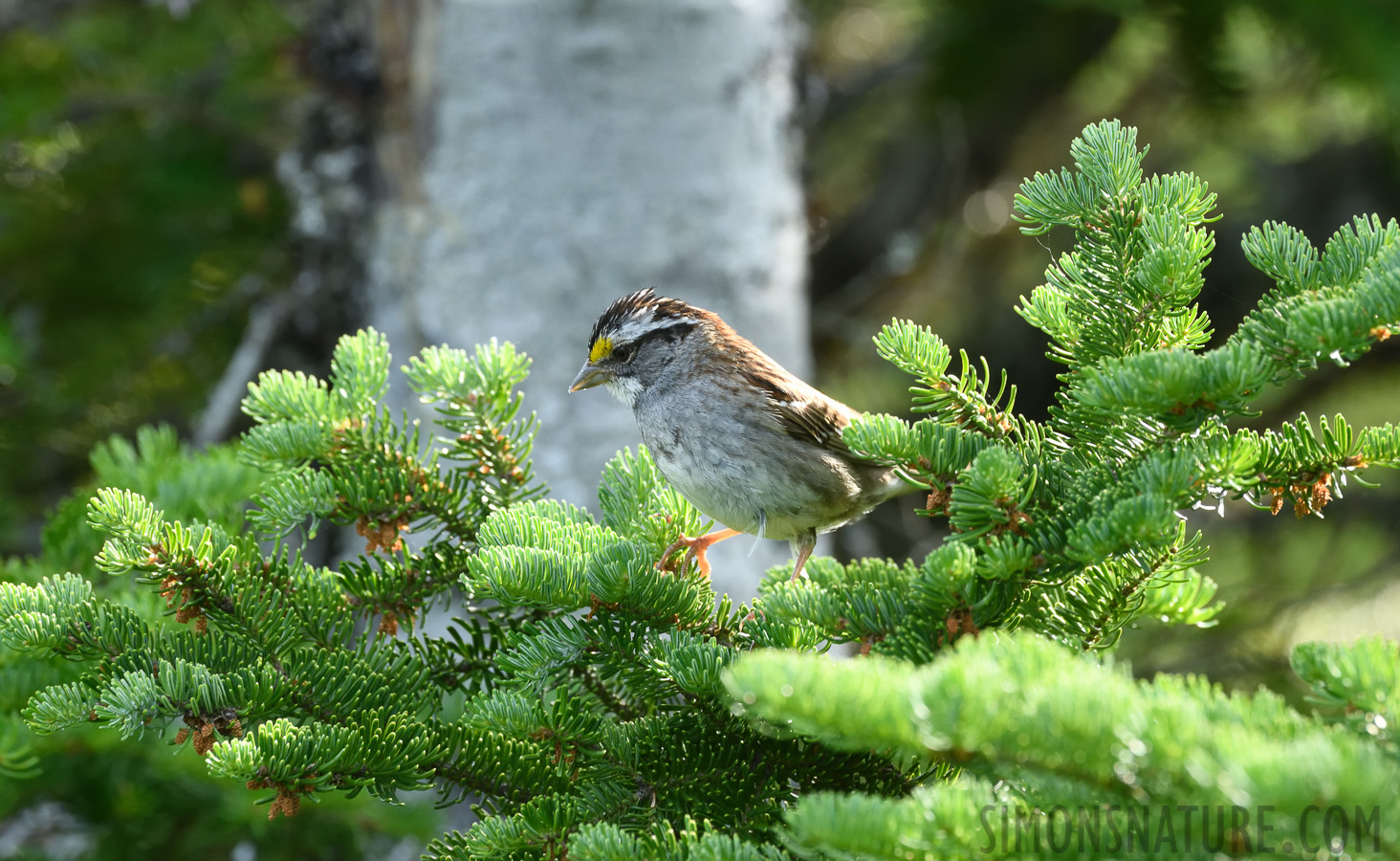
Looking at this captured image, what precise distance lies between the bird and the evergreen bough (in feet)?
3.04

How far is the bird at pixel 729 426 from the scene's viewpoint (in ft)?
9.81

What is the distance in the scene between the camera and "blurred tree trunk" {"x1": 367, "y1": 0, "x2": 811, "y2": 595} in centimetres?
395

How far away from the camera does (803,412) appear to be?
315cm

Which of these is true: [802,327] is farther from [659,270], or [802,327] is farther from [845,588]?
[845,588]

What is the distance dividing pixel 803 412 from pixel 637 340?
58cm

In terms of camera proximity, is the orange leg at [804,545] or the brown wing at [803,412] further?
the orange leg at [804,545]

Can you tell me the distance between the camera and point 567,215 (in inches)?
155

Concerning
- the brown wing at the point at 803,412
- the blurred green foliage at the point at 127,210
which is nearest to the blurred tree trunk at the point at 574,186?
the brown wing at the point at 803,412

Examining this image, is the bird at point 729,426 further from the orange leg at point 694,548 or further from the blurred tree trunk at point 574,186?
the blurred tree trunk at point 574,186

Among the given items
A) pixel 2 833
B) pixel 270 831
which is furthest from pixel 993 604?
pixel 2 833

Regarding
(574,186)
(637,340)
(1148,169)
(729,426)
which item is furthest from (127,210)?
(1148,169)

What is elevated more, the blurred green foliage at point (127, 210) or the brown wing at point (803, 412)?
the blurred green foliage at point (127, 210)

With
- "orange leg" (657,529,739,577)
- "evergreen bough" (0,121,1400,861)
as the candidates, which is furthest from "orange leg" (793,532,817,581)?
"evergreen bough" (0,121,1400,861)

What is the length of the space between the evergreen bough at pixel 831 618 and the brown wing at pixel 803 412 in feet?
3.61
